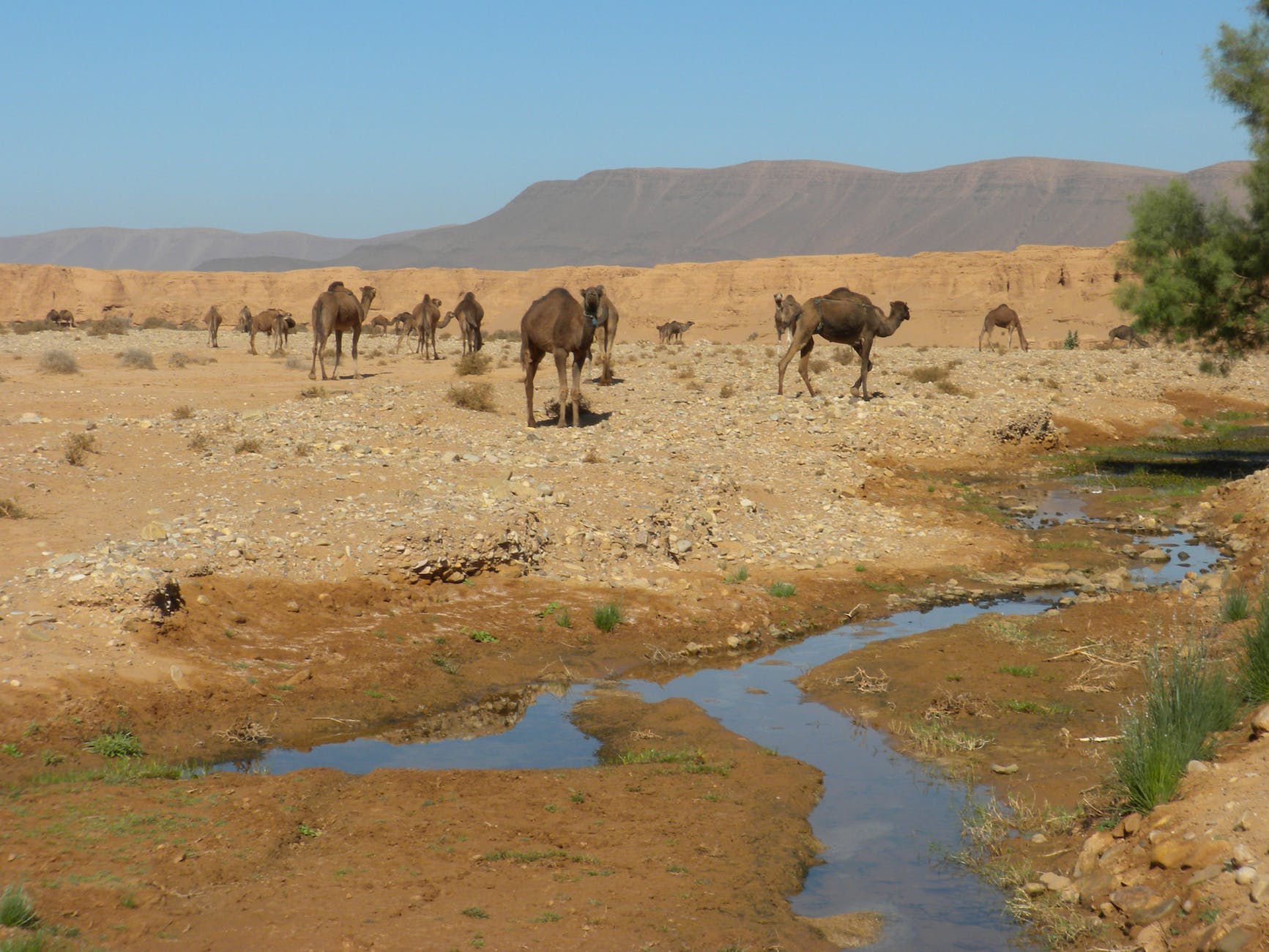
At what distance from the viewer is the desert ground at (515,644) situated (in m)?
5.63

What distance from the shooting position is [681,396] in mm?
23953

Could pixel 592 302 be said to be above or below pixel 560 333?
above

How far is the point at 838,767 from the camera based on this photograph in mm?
8078

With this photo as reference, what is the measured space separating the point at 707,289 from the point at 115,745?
250ft

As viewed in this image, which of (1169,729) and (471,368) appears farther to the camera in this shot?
(471,368)

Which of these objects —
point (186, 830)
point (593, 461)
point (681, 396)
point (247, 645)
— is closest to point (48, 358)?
point (681, 396)

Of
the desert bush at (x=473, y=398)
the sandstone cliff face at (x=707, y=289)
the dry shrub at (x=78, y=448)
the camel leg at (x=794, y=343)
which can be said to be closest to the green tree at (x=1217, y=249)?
the camel leg at (x=794, y=343)

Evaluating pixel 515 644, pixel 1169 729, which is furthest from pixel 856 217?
pixel 1169 729

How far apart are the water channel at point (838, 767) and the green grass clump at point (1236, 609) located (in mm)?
2636

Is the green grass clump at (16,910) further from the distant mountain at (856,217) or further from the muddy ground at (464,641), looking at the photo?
the distant mountain at (856,217)

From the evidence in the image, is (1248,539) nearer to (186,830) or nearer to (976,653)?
(976,653)

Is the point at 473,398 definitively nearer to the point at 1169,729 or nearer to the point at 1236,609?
the point at 1236,609

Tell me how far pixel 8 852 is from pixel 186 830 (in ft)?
2.91

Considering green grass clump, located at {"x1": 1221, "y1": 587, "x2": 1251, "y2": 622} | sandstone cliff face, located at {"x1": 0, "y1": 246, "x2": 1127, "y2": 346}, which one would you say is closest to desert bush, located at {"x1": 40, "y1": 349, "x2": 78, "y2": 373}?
green grass clump, located at {"x1": 1221, "y1": 587, "x2": 1251, "y2": 622}
